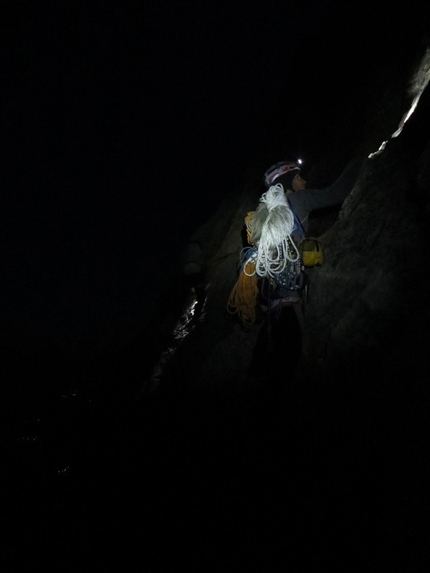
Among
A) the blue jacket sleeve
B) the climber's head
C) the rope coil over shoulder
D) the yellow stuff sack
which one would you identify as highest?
the climber's head

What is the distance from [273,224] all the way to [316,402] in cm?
205

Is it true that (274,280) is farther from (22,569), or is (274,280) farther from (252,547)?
(22,569)

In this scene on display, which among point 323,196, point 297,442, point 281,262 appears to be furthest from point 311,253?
point 297,442

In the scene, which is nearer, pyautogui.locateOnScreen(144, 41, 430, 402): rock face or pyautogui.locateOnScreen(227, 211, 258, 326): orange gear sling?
pyautogui.locateOnScreen(144, 41, 430, 402): rock face

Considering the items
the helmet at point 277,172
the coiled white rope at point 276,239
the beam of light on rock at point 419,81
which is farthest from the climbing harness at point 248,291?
the beam of light on rock at point 419,81

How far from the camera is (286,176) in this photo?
4.68m

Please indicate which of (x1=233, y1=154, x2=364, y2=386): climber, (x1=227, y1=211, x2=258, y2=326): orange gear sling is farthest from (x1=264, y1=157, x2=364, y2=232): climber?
(x1=227, y1=211, x2=258, y2=326): orange gear sling

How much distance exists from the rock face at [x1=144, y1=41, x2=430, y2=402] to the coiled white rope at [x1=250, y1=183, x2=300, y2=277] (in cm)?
39

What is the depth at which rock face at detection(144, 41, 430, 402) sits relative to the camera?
102 inches

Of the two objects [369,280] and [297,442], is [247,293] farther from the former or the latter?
[297,442]

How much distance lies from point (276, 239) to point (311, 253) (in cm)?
45

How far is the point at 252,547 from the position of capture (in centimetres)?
269

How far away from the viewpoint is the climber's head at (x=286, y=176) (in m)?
4.57

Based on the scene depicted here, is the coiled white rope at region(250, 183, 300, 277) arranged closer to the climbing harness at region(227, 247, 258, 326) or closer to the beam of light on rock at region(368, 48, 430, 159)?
the climbing harness at region(227, 247, 258, 326)
